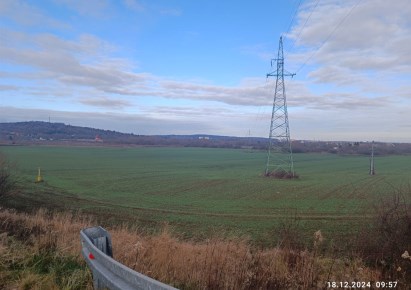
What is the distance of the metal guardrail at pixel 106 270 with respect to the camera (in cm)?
389

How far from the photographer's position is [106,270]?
15.5 feet

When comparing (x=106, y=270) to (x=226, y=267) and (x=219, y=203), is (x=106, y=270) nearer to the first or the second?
(x=226, y=267)

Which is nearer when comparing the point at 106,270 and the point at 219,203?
the point at 106,270

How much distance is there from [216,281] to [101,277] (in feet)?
5.67

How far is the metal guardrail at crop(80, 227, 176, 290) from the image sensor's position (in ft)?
12.8

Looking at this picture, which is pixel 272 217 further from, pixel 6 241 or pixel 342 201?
pixel 6 241

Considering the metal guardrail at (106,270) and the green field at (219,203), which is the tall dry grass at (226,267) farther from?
the green field at (219,203)

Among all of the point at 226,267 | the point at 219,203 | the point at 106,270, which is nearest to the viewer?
the point at 106,270

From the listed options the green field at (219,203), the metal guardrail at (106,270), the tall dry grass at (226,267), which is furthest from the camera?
the green field at (219,203)

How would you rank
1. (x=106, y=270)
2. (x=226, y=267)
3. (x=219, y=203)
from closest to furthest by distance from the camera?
(x=106, y=270), (x=226, y=267), (x=219, y=203)

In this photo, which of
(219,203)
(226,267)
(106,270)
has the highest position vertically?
(106,270)

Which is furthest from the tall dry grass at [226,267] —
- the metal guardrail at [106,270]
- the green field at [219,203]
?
the green field at [219,203]

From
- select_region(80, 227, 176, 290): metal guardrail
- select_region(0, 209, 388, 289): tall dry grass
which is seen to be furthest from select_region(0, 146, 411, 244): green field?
select_region(80, 227, 176, 290): metal guardrail

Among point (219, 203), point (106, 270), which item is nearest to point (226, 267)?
point (106, 270)
